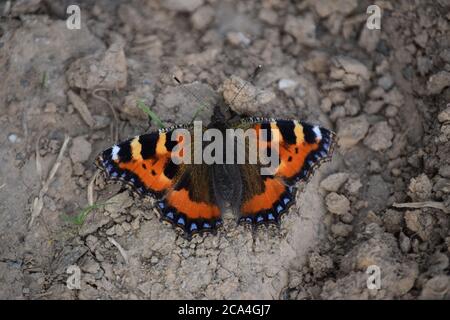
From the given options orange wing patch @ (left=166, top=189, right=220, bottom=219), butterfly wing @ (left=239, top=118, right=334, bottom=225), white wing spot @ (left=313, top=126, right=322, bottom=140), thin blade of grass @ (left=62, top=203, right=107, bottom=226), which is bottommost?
thin blade of grass @ (left=62, top=203, right=107, bottom=226)

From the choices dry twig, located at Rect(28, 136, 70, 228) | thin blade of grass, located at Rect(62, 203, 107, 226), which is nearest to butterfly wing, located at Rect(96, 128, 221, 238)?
thin blade of grass, located at Rect(62, 203, 107, 226)

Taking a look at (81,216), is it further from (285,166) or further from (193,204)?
(285,166)

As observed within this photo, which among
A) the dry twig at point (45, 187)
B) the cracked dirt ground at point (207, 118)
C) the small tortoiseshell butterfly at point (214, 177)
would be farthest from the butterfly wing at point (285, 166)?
the dry twig at point (45, 187)

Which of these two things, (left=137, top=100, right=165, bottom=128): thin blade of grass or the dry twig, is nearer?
the dry twig

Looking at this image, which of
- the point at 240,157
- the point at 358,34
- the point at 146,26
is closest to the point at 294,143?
the point at 240,157

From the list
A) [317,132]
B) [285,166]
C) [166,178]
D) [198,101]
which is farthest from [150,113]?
[317,132]

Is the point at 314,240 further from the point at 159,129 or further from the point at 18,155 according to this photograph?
the point at 18,155

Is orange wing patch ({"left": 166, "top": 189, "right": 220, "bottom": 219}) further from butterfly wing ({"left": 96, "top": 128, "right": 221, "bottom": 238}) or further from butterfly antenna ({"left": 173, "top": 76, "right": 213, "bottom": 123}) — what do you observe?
butterfly antenna ({"left": 173, "top": 76, "right": 213, "bottom": 123})

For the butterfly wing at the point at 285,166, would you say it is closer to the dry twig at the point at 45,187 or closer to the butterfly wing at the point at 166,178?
the butterfly wing at the point at 166,178
